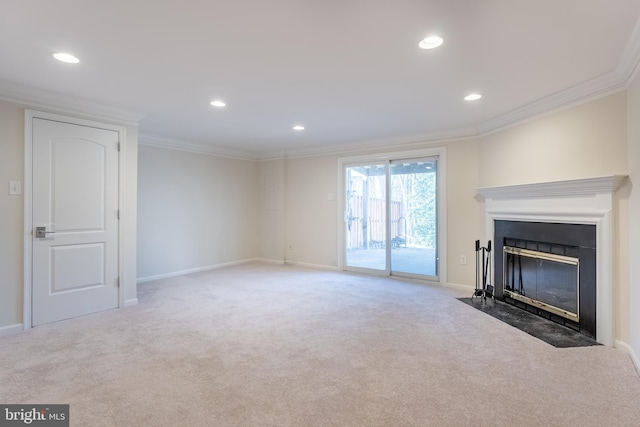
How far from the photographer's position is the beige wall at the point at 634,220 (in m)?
2.52

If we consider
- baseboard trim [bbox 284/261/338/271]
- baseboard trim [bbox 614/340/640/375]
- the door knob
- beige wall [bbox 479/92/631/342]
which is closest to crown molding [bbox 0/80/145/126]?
the door knob

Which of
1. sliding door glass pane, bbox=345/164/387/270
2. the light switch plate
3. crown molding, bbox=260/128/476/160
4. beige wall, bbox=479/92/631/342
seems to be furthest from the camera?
sliding door glass pane, bbox=345/164/387/270

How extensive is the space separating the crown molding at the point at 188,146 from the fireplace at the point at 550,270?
4.73 meters

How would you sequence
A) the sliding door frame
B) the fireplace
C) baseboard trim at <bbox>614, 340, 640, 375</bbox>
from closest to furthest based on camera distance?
A: baseboard trim at <bbox>614, 340, 640, 375</bbox> → the fireplace → the sliding door frame

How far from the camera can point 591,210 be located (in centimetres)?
298

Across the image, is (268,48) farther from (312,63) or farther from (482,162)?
(482,162)

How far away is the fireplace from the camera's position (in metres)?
3.05

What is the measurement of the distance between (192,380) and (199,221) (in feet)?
13.5

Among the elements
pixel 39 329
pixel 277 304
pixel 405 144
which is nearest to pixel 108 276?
pixel 39 329

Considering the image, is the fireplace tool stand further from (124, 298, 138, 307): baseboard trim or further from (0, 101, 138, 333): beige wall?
(0, 101, 138, 333): beige wall

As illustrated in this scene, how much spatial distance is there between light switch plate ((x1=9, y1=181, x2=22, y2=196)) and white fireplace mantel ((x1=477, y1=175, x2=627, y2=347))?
512 cm

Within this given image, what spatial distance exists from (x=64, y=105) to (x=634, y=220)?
5303 mm

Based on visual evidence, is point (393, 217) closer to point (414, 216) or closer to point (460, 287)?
point (414, 216)

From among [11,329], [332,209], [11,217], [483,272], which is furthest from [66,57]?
[483,272]
